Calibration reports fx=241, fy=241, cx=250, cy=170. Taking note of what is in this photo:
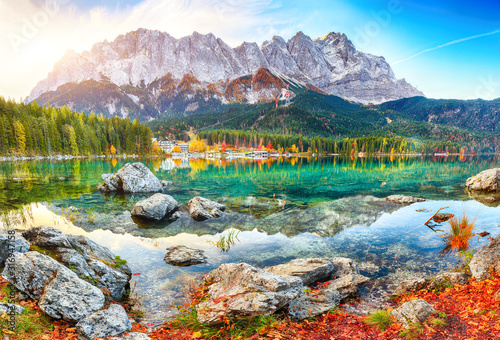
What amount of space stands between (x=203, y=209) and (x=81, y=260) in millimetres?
12551

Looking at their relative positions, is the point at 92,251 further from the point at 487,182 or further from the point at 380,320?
the point at 487,182

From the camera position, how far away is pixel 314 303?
8.19 meters

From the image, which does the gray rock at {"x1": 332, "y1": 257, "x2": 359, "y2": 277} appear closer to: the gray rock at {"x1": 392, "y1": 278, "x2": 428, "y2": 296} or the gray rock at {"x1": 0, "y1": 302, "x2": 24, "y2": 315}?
the gray rock at {"x1": 392, "y1": 278, "x2": 428, "y2": 296}

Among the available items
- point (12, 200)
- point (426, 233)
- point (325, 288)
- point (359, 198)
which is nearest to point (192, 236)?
point (325, 288)

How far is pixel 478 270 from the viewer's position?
29.3ft

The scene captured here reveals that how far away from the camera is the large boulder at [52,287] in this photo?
651cm

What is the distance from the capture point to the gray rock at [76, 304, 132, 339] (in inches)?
236

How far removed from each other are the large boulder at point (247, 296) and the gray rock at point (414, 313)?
2860 mm

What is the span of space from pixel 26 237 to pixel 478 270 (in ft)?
56.8

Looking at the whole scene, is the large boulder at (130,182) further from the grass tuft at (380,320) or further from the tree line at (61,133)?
the tree line at (61,133)

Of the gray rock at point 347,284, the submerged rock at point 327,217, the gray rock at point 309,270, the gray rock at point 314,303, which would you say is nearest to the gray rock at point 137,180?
the submerged rock at point 327,217

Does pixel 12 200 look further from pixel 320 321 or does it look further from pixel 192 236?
pixel 320 321

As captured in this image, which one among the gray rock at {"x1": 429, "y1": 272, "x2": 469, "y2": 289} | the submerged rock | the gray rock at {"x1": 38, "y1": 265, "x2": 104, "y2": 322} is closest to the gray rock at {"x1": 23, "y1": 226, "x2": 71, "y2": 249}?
the gray rock at {"x1": 38, "y1": 265, "x2": 104, "y2": 322}

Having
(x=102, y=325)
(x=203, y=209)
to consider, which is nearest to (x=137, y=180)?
(x=203, y=209)
